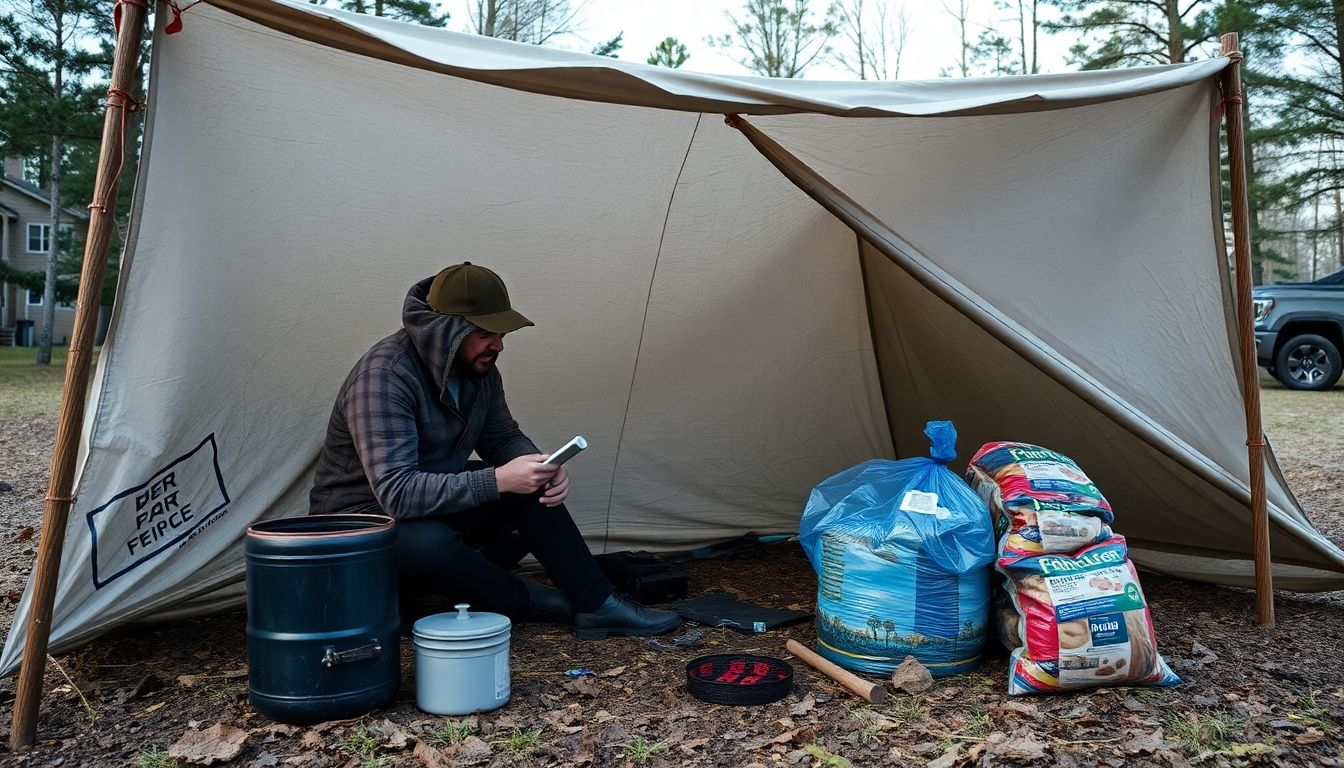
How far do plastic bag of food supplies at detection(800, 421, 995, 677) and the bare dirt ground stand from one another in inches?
4.7

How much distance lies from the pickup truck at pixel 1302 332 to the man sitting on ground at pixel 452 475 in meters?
9.68

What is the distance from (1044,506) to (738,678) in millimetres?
915

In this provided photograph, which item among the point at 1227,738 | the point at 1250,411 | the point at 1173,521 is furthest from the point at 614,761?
the point at 1173,521

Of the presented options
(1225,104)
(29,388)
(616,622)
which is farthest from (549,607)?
(29,388)

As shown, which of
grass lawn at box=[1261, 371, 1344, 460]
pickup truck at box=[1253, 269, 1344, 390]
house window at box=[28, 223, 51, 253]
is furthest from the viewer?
house window at box=[28, 223, 51, 253]

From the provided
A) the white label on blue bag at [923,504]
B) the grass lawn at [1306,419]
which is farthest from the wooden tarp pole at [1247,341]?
the grass lawn at [1306,419]

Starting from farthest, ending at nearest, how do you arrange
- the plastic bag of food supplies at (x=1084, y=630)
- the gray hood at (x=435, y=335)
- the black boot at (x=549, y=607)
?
the black boot at (x=549, y=607), the gray hood at (x=435, y=335), the plastic bag of food supplies at (x=1084, y=630)

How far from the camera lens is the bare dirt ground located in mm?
2240

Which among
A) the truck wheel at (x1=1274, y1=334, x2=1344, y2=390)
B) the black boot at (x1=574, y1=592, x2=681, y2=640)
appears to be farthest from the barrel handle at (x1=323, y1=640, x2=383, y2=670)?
the truck wheel at (x1=1274, y1=334, x2=1344, y2=390)

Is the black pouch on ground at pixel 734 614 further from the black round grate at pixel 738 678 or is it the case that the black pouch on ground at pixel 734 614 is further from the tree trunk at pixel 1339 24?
the tree trunk at pixel 1339 24

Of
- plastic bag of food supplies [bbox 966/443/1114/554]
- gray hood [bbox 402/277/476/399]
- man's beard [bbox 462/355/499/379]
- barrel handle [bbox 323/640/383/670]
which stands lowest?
barrel handle [bbox 323/640/383/670]

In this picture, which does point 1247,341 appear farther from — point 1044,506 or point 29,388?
point 29,388

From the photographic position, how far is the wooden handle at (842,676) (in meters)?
2.57

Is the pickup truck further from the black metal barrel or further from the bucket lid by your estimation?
the black metal barrel
